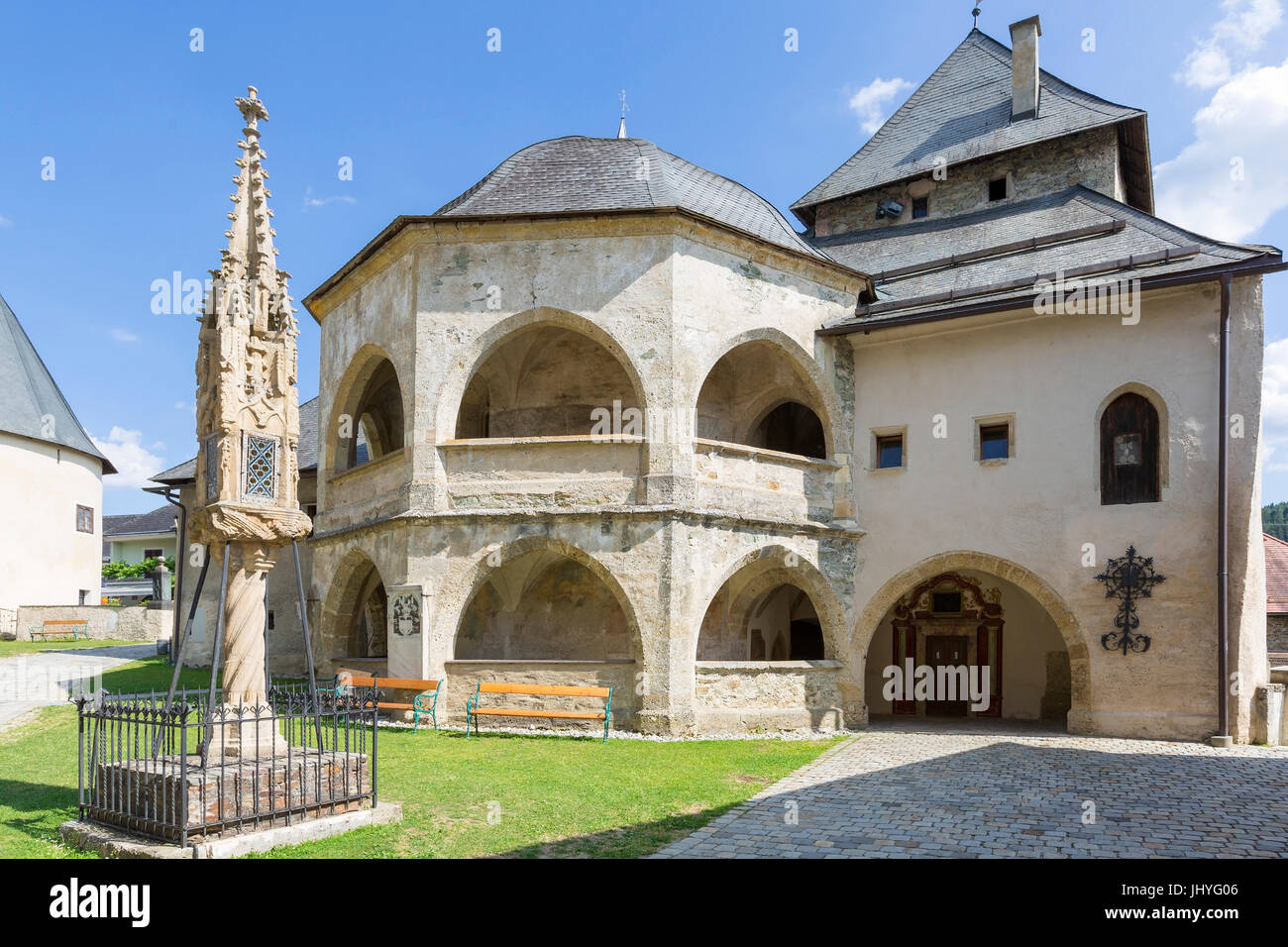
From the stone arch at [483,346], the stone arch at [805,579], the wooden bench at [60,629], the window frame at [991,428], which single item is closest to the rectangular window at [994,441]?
the window frame at [991,428]

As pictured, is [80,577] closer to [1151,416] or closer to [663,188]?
[663,188]

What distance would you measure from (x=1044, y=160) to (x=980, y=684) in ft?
34.7

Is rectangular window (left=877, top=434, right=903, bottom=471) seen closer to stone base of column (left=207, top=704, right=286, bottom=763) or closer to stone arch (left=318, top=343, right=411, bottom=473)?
stone arch (left=318, top=343, right=411, bottom=473)

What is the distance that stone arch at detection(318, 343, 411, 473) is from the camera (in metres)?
17.1

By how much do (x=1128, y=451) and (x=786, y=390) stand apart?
5.65 metres

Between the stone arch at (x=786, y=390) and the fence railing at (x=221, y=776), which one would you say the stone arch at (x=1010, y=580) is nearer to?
the stone arch at (x=786, y=390)

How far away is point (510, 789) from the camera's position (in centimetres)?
966

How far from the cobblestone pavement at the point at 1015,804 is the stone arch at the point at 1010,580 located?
4.35 ft

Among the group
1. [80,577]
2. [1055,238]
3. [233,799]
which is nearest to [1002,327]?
[1055,238]

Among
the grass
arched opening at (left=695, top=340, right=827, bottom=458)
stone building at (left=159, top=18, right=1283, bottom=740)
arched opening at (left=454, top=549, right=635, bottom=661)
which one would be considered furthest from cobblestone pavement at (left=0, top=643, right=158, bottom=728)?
arched opening at (left=695, top=340, right=827, bottom=458)

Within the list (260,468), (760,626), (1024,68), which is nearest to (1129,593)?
(760,626)

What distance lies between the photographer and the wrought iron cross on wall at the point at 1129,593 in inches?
563

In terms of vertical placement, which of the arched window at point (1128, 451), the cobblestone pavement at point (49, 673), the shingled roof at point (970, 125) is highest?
the shingled roof at point (970, 125)

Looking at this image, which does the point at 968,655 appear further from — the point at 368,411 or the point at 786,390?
the point at 368,411
